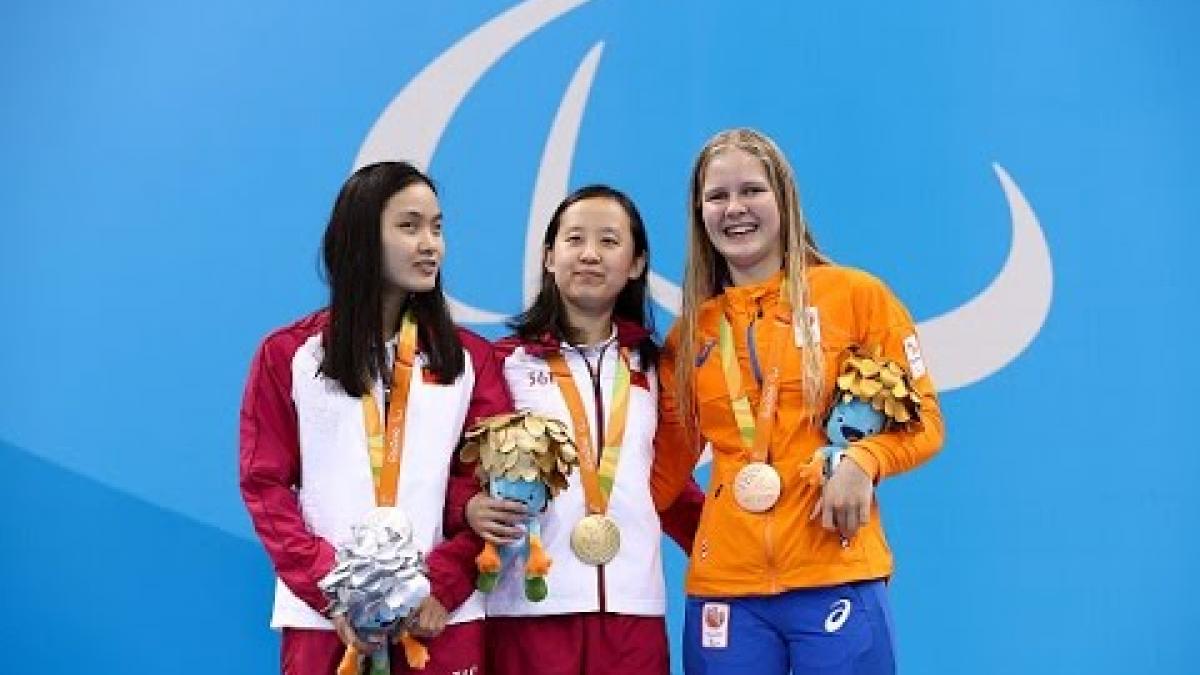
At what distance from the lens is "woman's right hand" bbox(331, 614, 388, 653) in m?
2.76

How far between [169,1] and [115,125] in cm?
43

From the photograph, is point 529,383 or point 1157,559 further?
point 1157,559

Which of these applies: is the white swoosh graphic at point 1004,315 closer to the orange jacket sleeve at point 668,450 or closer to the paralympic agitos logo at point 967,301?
the paralympic agitos logo at point 967,301

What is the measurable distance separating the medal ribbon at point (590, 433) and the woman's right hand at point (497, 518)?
0.29 meters

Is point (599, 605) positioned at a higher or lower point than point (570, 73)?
lower

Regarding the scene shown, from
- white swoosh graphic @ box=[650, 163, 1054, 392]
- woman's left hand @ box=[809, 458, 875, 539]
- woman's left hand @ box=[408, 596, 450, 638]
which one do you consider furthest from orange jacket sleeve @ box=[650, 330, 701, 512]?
white swoosh graphic @ box=[650, 163, 1054, 392]

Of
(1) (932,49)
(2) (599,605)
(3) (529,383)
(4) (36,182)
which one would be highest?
(1) (932,49)

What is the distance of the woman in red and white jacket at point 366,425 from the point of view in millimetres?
2871

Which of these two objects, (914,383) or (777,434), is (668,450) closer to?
(777,434)

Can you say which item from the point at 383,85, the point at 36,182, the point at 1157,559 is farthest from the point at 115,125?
the point at 1157,559

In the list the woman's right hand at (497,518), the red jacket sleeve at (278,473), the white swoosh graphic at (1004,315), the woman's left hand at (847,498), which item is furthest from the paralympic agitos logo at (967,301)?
the woman's left hand at (847,498)

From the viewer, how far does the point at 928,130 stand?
464 centimetres

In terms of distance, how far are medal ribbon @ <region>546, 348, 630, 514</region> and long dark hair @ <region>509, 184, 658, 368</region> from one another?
86 millimetres

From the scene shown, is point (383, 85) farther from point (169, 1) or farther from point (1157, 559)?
point (1157, 559)
